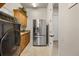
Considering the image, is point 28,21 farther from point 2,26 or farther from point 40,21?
point 2,26

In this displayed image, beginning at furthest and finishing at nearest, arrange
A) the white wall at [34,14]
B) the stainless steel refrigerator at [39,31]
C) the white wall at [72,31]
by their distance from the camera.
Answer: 1. the white wall at [34,14]
2. the stainless steel refrigerator at [39,31]
3. the white wall at [72,31]

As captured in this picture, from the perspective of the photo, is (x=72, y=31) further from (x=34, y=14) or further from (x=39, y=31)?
(x=34, y=14)

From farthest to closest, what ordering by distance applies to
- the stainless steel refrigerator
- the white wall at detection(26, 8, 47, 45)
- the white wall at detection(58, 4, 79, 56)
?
1. the white wall at detection(26, 8, 47, 45)
2. the stainless steel refrigerator
3. the white wall at detection(58, 4, 79, 56)

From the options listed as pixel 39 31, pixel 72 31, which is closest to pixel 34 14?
pixel 39 31

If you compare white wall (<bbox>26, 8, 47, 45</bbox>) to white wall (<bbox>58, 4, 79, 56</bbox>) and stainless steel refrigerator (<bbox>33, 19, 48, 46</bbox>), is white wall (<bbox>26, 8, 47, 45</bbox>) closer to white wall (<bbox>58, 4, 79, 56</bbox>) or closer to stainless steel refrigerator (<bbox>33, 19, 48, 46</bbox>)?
stainless steel refrigerator (<bbox>33, 19, 48, 46</bbox>)

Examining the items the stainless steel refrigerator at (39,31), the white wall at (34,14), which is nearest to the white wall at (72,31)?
the stainless steel refrigerator at (39,31)

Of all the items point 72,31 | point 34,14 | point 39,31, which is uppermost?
point 34,14

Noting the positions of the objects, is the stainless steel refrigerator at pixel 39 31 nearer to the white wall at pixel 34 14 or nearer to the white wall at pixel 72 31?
the white wall at pixel 34 14

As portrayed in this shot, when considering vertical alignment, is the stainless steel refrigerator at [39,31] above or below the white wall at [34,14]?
below

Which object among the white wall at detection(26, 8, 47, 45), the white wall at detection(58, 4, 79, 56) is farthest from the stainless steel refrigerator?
the white wall at detection(58, 4, 79, 56)

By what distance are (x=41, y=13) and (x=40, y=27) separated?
91 centimetres

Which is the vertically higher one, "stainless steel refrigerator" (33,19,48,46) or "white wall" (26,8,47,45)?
"white wall" (26,8,47,45)

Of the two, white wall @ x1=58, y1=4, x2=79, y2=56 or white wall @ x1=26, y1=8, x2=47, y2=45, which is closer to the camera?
white wall @ x1=58, y1=4, x2=79, y2=56

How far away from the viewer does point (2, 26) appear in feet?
3.39
